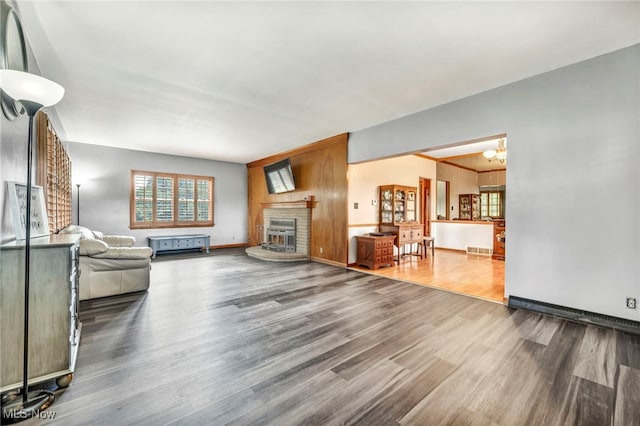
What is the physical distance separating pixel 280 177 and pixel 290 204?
80cm

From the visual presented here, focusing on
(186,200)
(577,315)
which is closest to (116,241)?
(186,200)

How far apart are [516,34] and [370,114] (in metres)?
2.33

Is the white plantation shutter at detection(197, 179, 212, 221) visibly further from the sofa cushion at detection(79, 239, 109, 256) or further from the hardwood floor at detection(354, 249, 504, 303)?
the hardwood floor at detection(354, 249, 504, 303)

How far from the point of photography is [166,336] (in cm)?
261

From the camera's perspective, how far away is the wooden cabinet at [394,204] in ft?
21.6

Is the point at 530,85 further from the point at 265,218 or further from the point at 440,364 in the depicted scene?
the point at 265,218

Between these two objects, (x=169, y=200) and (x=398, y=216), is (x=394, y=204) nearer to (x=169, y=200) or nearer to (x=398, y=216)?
(x=398, y=216)

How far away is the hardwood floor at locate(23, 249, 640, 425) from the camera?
163cm

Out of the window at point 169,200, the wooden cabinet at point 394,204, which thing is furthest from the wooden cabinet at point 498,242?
the window at point 169,200

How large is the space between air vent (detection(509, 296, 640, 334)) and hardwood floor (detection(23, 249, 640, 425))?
124mm

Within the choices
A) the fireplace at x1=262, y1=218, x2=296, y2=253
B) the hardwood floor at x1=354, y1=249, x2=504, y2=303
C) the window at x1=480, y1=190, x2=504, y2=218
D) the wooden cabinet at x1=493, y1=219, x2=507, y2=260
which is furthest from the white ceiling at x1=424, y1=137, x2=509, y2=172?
the fireplace at x1=262, y1=218, x2=296, y2=253

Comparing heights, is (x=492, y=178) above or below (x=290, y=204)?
above

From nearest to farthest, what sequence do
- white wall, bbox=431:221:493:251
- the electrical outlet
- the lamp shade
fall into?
1. the lamp shade
2. the electrical outlet
3. white wall, bbox=431:221:493:251

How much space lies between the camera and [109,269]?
148 inches
